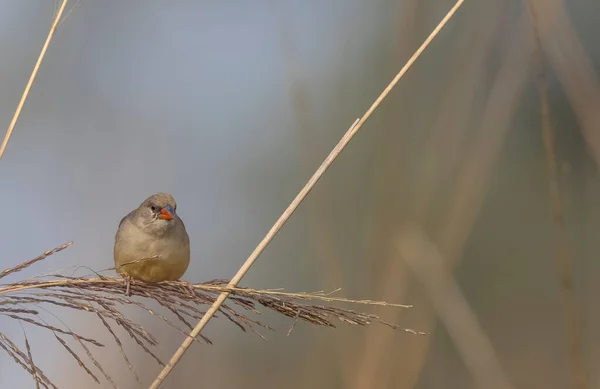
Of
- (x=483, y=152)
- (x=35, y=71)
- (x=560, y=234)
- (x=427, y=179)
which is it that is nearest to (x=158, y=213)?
(x=427, y=179)

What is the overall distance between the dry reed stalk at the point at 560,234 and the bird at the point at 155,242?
130 centimetres

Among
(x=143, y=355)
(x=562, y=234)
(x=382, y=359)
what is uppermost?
(x=562, y=234)

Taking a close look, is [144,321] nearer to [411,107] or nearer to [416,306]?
[416,306]

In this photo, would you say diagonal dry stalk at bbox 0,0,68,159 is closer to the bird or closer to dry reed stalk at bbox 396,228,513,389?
the bird

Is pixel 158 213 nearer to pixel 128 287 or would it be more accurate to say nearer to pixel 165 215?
pixel 165 215

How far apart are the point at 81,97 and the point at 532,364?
13.8ft

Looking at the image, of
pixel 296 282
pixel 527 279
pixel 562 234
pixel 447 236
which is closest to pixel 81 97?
pixel 296 282

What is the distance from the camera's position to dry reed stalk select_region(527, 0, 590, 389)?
1.99 m

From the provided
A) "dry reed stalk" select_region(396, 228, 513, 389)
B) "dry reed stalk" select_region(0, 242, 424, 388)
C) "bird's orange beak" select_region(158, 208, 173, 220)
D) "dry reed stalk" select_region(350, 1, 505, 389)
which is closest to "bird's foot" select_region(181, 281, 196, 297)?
"dry reed stalk" select_region(0, 242, 424, 388)

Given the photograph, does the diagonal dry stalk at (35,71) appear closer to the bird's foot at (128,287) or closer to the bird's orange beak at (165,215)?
the bird's foot at (128,287)

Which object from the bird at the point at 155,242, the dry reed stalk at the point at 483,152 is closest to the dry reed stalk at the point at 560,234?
the dry reed stalk at the point at 483,152

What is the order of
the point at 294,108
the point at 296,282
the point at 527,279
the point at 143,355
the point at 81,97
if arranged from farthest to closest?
1. the point at 527,279
2. the point at 296,282
3. the point at 81,97
4. the point at 143,355
5. the point at 294,108

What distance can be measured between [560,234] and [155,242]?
4.58ft

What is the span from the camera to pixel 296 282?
578cm
